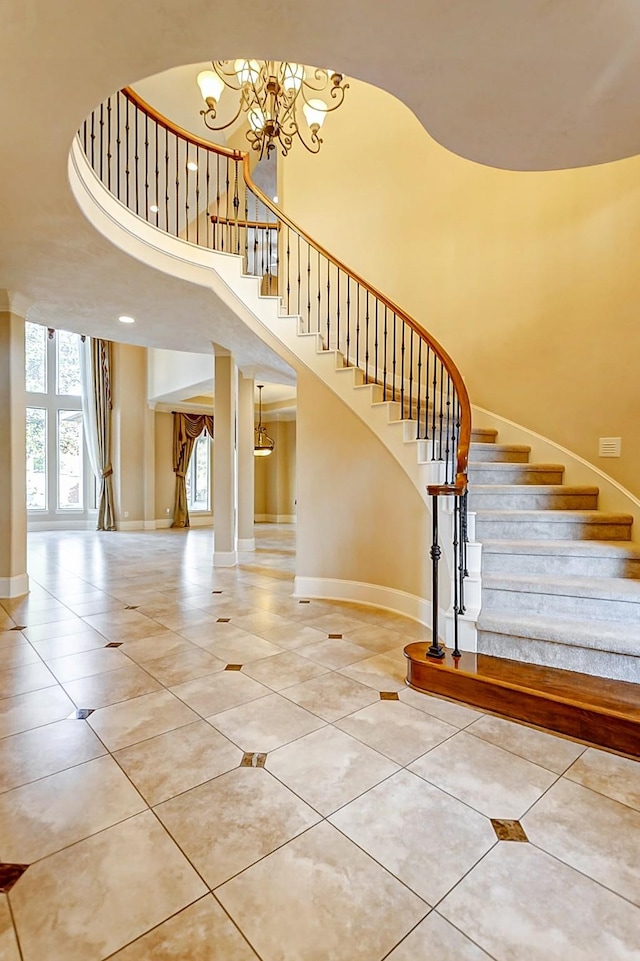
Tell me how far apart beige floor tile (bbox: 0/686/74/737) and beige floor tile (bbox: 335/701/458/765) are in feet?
4.83

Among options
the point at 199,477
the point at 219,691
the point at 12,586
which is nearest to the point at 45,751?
the point at 219,691

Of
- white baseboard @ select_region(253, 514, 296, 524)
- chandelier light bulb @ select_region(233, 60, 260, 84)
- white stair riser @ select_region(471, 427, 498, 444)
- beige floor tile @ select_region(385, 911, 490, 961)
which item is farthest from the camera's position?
white baseboard @ select_region(253, 514, 296, 524)

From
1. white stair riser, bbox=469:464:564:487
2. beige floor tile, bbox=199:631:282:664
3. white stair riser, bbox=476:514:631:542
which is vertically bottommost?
beige floor tile, bbox=199:631:282:664

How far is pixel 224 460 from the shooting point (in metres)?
6.30

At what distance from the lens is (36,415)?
10617 mm

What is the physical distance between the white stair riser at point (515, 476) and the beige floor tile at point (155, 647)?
263 cm

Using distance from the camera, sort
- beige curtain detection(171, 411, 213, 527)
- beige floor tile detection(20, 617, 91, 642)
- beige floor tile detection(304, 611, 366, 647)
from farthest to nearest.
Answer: beige curtain detection(171, 411, 213, 527)
beige floor tile detection(304, 611, 366, 647)
beige floor tile detection(20, 617, 91, 642)

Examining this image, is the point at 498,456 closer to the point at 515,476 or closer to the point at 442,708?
the point at 515,476

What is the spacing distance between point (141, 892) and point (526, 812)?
130 centimetres

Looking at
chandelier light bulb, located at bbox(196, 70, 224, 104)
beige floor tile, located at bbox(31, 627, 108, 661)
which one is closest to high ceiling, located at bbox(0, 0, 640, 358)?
chandelier light bulb, located at bbox(196, 70, 224, 104)

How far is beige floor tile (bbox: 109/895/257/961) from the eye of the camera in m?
1.15

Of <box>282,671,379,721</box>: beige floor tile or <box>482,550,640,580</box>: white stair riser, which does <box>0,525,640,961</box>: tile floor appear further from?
<box>482,550,640,580</box>: white stair riser

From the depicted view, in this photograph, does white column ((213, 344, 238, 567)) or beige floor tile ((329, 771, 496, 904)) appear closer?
beige floor tile ((329, 771, 496, 904))

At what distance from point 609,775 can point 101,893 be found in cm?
189
